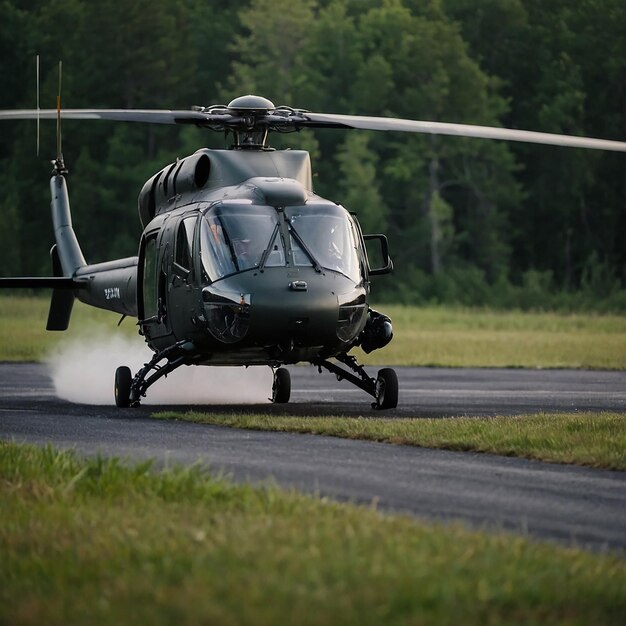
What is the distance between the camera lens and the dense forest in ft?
246

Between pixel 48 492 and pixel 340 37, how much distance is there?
7266 cm

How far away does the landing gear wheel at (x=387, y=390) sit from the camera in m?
18.4

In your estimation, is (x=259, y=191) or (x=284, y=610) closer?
(x=284, y=610)

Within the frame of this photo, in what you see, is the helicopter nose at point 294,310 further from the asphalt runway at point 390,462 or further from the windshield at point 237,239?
the asphalt runway at point 390,462

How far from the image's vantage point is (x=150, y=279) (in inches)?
779

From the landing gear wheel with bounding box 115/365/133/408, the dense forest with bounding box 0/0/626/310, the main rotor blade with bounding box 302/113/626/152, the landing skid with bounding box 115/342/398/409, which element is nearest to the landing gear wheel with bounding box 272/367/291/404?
the landing skid with bounding box 115/342/398/409

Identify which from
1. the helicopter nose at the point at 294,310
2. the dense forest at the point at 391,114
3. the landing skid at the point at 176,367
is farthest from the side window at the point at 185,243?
the dense forest at the point at 391,114

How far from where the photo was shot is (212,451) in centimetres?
1269

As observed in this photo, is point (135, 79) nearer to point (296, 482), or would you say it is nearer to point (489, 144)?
point (489, 144)

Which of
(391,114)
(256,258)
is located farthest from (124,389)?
(391,114)

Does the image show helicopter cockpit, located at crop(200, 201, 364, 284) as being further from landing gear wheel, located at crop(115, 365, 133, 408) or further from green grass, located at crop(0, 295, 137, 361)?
green grass, located at crop(0, 295, 137, 361)

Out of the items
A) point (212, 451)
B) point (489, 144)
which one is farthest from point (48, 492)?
point (489, 144)

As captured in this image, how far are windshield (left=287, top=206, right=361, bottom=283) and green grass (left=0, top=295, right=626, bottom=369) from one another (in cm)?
1428

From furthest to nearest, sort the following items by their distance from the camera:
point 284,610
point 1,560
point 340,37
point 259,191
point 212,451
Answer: point 340,37
point 259,191
point 212,451
point 1,560
point 284,610
